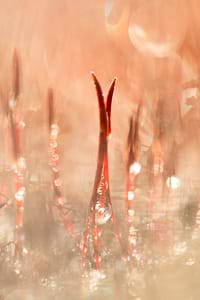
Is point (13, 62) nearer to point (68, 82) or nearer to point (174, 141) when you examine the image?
point (68, 82)

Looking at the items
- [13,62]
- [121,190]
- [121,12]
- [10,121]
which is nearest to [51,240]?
[121,190]

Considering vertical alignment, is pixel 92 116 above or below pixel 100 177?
above

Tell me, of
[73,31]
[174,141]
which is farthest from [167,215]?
[73,31]

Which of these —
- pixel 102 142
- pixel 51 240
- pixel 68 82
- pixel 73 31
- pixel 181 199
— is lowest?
pixel 51 240

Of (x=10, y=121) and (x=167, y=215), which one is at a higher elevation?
(x=10, y=121)

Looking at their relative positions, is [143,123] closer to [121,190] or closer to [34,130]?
[121,190]

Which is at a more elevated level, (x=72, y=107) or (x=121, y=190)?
(x=72, y=107)

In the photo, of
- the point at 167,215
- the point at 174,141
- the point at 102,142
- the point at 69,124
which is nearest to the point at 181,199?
the point at 167,215

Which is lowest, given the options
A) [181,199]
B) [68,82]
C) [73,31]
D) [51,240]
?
[51,240]

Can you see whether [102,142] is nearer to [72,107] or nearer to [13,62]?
[72,107]
